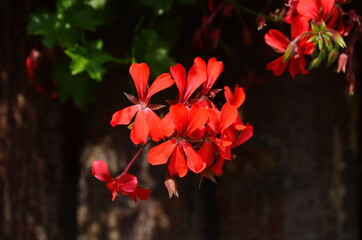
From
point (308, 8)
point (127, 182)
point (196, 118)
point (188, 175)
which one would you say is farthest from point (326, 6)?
point (188, 175)

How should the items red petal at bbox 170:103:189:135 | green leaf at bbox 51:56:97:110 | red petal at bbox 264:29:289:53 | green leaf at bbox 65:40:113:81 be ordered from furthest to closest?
green leaf at bbox 51:56:97:110, green leaf at bbox 65:40:113:81, red petal at bbox 264:29:289:53, red petal at bbox 170:103:189:135

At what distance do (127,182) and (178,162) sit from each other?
10 centimetres

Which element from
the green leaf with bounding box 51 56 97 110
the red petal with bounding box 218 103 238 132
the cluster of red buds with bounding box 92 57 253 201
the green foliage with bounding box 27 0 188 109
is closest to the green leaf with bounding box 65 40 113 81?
the green foliage with bounding box 27 0 188 109

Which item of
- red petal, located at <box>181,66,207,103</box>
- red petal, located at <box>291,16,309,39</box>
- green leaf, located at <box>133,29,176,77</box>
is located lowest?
green leaf, located at <box>133,29,176,77</box>

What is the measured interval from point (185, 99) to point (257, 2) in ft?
1.78

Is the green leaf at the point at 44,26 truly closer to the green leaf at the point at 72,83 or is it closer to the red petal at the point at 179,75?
the green leaf at the point at 72,83

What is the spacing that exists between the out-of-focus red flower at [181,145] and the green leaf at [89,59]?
326mm

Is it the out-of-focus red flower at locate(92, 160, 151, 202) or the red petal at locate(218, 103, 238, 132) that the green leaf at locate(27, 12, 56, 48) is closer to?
the out-of-focus red flower at locate(92, 160, 151, 202)

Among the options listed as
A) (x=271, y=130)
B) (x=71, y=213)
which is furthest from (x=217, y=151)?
(x=71, y=213)

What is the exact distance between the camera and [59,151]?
58.6 inches

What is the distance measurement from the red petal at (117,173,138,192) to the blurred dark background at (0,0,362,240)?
→ 0.43 metres

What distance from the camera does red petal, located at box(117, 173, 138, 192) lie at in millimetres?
991

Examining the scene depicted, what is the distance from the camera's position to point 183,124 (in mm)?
916

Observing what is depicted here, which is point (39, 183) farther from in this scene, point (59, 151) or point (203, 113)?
point (203, 113)
